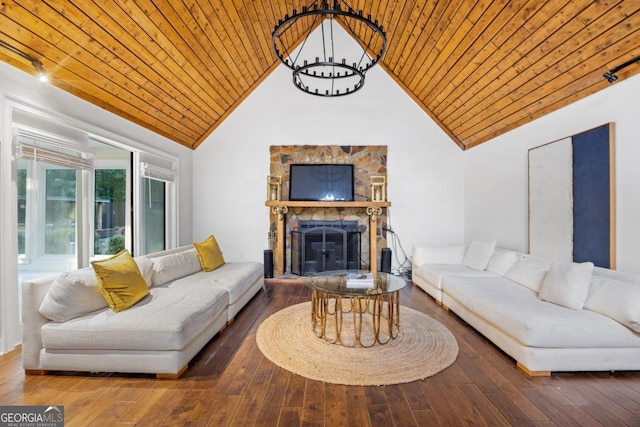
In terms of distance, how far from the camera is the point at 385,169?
5480 mm

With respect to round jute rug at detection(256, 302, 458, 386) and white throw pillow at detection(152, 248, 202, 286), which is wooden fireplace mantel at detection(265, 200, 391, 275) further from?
→ round jute rug at detection(256, 302, 458, 386)

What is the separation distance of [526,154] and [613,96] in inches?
48.3

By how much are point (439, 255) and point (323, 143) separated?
283cm

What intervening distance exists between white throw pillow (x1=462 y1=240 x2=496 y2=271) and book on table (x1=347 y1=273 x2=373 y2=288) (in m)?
1.89

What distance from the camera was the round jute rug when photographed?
7.04 feet

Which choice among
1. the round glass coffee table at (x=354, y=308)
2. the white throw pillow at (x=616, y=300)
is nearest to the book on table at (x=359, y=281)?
the round glass coffee table at (x=354, y=308)

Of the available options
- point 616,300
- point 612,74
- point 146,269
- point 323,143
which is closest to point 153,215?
point 146,269

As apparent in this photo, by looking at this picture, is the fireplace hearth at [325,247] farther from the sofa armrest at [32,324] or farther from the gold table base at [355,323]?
the sofa armrest at [32,324]

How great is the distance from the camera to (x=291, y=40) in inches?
203

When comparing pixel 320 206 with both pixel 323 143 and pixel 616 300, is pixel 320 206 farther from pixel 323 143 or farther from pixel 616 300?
pixel 616 300

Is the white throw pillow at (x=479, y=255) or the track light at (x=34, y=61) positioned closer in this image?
the track light at (x=34, y=61)

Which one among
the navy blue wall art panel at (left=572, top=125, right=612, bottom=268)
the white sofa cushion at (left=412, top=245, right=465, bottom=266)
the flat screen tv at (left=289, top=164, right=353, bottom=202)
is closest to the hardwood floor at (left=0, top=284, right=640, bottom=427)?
the navy blue wall art panel at (left=572, top=125, right=612, bottom=268)

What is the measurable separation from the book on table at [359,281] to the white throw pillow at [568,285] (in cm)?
158

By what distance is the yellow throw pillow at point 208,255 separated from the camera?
13.0ft
